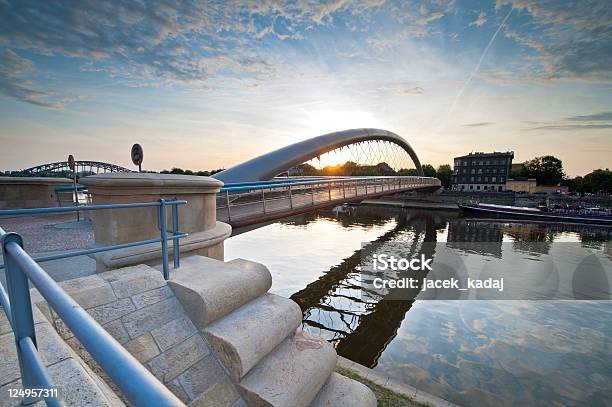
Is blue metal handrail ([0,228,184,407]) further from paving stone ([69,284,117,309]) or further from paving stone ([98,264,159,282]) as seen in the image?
paving stone ([98,264,159,282])

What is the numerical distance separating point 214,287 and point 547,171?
125m

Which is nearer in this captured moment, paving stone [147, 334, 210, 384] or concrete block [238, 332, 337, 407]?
paving stone [147, 334, 210, 384]

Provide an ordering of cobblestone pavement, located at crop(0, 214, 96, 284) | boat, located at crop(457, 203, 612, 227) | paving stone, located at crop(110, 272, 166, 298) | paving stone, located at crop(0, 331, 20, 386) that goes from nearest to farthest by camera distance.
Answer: paving stone, located at crop(0, 331, 20, 386) → paving stone, located at crop(110, 272, 166, 298) → cobblestone pavement, located at crop(0, 214, 96, 284) → boat, located at crop(457, 203, 612, 227)

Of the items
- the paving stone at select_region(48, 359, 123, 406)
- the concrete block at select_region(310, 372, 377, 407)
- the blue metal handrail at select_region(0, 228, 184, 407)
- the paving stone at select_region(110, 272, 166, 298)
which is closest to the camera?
the blue metal handrail at select_region(0, 228, 184, 407)

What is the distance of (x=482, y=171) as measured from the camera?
8738 centimetres

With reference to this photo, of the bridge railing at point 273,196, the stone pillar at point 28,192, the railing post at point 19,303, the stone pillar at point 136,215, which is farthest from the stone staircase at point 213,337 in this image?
the stone pillar at point 28,192

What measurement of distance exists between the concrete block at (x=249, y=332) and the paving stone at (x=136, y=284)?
2.62 ft

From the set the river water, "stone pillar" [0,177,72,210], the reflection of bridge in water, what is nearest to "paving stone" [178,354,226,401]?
the river water

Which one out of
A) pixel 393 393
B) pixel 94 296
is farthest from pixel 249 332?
pixel 393 393

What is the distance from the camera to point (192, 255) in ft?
12.6

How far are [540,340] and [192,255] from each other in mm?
9440

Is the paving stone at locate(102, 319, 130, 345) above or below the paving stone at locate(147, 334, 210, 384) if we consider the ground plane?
above

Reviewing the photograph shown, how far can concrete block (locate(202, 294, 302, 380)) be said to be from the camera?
2.33m

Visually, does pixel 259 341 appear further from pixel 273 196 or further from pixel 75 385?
pixel 273 196
